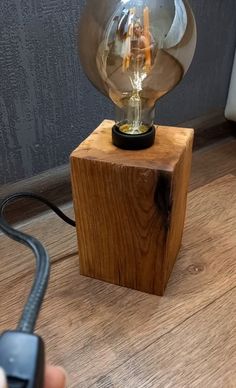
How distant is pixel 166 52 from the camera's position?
1.66 feet

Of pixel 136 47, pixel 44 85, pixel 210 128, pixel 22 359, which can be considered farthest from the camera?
pixel 210 128

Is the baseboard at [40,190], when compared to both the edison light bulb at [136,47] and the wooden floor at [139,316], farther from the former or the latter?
the edison light bulb at [136,47]

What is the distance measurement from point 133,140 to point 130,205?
0.30 ft

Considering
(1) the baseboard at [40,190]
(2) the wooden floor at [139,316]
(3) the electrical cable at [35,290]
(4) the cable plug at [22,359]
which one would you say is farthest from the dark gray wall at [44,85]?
(4) the cable plug at [22,359]

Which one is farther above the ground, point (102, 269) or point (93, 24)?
point (93, 24)

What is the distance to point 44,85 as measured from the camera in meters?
0.71

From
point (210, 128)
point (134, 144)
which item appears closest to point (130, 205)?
point (134, 144)

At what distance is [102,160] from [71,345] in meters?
0.27

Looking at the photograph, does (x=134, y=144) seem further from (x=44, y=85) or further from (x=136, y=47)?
(x=44, y=85)

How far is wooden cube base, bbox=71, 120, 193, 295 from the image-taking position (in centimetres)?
50

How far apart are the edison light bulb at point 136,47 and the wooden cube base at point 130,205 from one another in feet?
0.12

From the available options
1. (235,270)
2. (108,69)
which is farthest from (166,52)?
(235,270)

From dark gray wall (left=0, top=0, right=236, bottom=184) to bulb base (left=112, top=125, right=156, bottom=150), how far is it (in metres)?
0.24

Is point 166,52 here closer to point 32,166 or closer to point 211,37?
point 32,166
